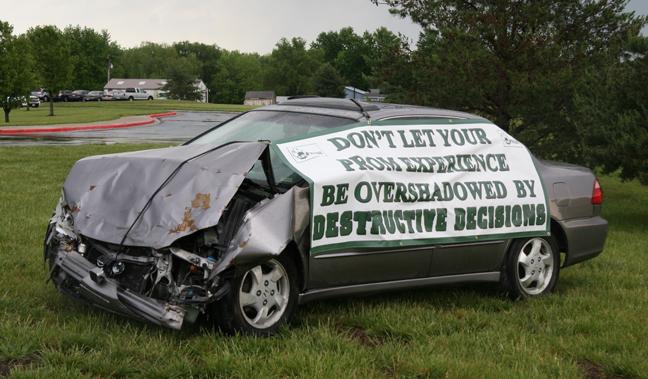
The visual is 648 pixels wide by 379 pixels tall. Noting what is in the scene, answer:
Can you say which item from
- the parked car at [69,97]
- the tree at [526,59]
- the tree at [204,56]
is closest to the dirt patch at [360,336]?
the tree at [526,59]

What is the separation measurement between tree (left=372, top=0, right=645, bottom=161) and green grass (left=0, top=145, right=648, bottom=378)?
27.4 feet

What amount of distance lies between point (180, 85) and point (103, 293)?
116779 mm

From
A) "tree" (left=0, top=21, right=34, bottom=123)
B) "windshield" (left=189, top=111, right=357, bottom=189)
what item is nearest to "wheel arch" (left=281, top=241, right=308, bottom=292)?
"windshield" (left=189, top=111, right=357, bottom=189)

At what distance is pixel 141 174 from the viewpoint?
4.99 meters

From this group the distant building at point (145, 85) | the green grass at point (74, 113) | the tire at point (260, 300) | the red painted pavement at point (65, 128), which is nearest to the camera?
the tire at point (260, 300)

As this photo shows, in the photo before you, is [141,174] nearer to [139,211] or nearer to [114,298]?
[139,211]

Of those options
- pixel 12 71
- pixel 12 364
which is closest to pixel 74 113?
pixel 12 71

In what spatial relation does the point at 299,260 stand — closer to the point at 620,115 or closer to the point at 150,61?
the point at 620,115

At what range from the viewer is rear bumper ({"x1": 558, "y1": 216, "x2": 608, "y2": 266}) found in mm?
6461

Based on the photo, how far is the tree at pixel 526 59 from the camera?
48.5 feet

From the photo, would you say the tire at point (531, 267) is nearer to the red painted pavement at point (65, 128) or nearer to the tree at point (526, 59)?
the tree at point (526, 59)

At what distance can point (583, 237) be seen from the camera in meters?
6.57

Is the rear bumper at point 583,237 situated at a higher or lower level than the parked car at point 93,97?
higher

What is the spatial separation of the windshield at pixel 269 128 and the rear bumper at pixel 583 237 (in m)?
2.11
